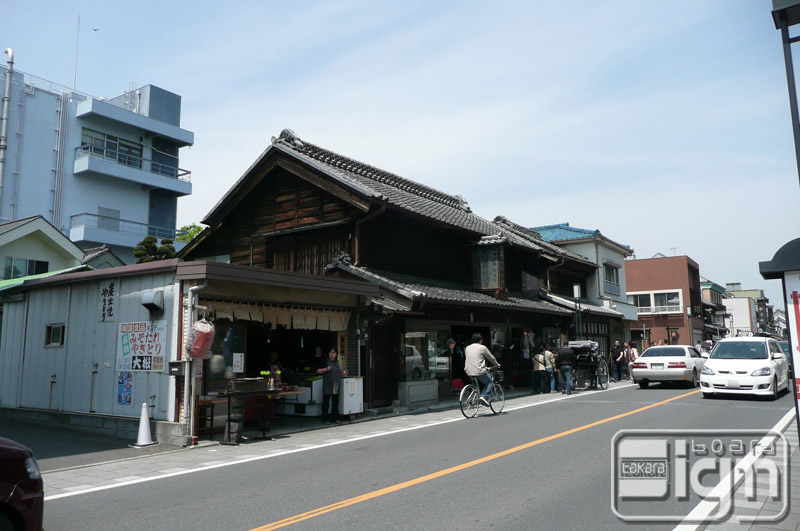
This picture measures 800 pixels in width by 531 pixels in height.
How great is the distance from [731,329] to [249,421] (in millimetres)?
78070

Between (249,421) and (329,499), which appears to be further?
(249,421)

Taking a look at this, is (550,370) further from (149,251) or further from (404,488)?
(149,251)

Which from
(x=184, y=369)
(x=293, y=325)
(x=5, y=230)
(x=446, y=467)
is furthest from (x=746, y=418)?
(x=5, y=230)

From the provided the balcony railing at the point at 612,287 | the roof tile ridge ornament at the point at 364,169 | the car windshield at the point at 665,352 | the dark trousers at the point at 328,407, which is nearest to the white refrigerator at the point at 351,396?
the dark trousers at the point at 328,407

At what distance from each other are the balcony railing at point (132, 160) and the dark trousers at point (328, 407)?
2888cm

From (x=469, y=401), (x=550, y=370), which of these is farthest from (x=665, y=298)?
(x=469, y=401)

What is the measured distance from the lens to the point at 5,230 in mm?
20266

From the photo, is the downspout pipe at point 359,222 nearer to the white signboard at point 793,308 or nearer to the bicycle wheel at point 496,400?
the bicycle wheel at point 496,400

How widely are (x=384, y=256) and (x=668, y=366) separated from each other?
10.7m

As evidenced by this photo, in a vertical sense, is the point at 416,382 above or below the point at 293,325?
below

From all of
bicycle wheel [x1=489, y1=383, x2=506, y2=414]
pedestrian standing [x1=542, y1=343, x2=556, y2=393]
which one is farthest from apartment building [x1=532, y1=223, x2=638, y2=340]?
bicycle wheel [x1=489, y1=383, x2=506, y2=414]

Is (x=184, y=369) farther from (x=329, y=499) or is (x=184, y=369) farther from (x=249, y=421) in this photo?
(x=329, y=499)

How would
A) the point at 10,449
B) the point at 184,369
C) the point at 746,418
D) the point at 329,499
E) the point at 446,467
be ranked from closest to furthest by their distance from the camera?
the point at 10,449, the point at 329,499, the point at 446,467, the point at 184,369, the point at 746,418

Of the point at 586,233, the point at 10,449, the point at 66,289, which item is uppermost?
the point at 586,233
